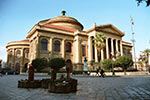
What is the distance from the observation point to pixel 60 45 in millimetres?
37094

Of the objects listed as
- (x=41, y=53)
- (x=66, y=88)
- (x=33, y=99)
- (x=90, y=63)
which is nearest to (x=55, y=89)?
(x=66, y=88)

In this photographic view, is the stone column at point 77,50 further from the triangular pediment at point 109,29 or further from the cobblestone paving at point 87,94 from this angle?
the cobblestone paving at point 87,94

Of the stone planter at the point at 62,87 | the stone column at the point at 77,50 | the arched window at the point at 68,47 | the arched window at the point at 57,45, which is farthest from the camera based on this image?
the arched window at the point at 68,47

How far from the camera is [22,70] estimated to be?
124ft

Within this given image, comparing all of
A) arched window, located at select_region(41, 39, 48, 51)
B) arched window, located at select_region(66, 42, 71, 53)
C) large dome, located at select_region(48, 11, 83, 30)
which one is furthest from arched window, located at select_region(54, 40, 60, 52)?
large dome, located at select_region(48, 11, 83, 30)

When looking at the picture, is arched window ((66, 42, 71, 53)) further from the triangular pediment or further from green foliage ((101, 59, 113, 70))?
green foliage ((101, 59, 113, 70))

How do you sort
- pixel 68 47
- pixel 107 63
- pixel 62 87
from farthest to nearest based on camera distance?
pixel 68 47 < pixel 107 63 < pixel 62 87

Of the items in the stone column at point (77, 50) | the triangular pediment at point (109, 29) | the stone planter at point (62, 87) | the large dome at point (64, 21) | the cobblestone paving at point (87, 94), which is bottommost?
the cobblestone paving at point (87, 94)

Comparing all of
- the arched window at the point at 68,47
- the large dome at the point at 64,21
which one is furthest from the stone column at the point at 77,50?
the large dome at the point at 64,21

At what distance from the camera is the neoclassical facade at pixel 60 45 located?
3440 cm

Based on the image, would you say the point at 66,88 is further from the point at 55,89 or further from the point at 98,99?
the point at 98,99

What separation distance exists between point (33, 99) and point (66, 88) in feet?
5.90

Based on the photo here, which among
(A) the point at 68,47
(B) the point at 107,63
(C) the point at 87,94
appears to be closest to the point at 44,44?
(A) the point at 68,47

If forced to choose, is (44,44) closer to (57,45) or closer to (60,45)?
(57,45)
